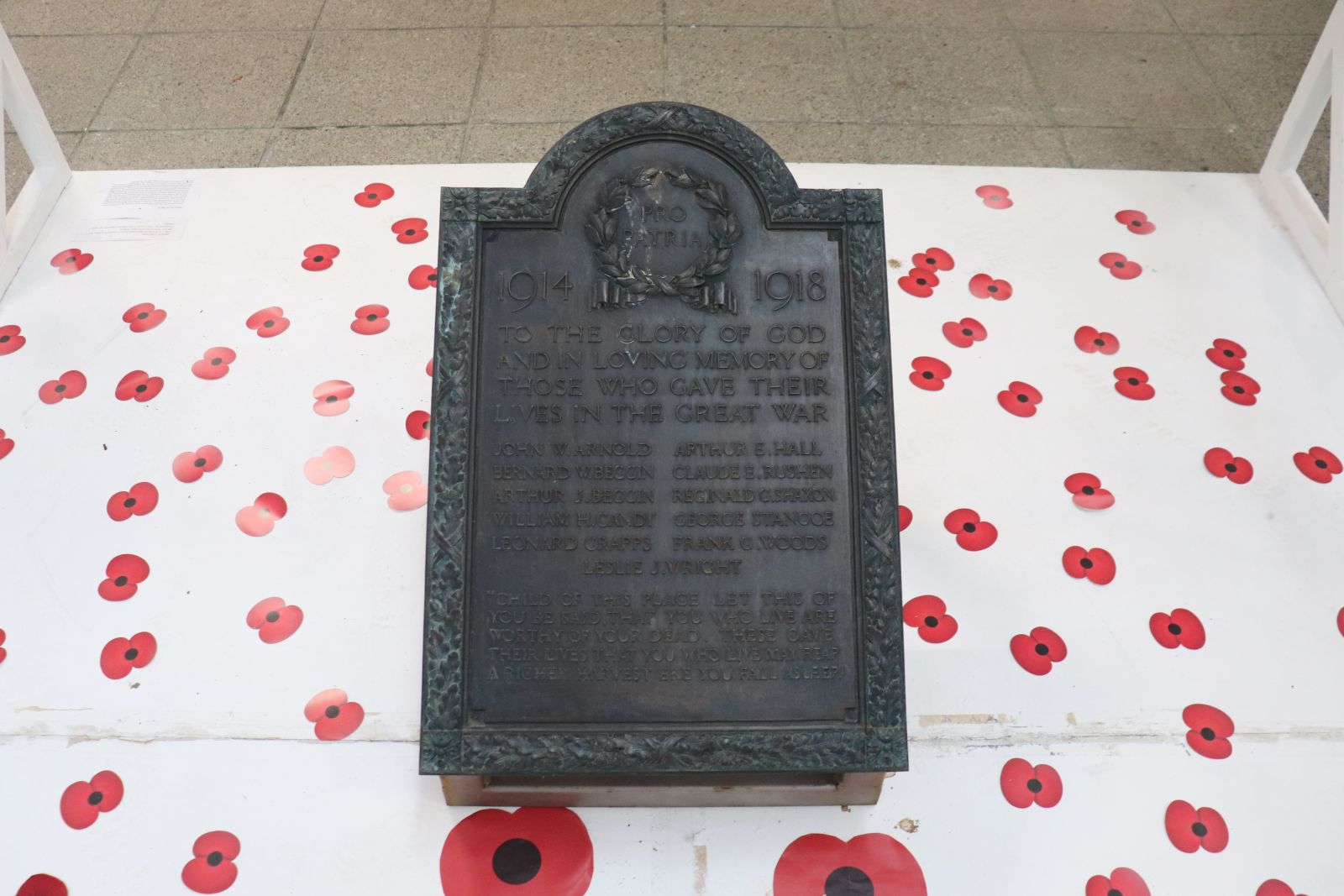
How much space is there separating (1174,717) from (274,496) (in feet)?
8.76

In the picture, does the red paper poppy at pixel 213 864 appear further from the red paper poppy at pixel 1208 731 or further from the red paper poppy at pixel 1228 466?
the red paper poppy at pixel 1228 466

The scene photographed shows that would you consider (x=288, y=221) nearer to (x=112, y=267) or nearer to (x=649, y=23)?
(x=112, y=267)

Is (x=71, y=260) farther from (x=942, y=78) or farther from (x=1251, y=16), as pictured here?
(x=1251, y=16)

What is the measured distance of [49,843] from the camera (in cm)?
255

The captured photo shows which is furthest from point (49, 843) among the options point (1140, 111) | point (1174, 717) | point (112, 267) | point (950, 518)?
point (1140, 111)

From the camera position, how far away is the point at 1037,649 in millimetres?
2926

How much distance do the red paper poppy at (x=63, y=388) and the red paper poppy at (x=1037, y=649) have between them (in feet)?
10.1

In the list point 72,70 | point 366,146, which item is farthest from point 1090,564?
point 72,70

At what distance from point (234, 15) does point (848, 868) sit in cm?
511

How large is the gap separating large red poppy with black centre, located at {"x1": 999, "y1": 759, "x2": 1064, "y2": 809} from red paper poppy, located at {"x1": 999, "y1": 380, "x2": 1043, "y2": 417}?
1219 mm

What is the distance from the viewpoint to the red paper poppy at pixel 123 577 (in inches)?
118

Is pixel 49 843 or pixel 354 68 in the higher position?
pixel 354 68

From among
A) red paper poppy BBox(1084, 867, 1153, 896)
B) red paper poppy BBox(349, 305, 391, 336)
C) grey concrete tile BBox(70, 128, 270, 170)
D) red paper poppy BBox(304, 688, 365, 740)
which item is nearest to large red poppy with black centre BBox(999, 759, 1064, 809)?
red paper poppy BBox(1084, 867, 1153, 896)

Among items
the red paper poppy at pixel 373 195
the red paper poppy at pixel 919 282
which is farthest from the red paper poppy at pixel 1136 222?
the red paper poppy at pixel 373 195
